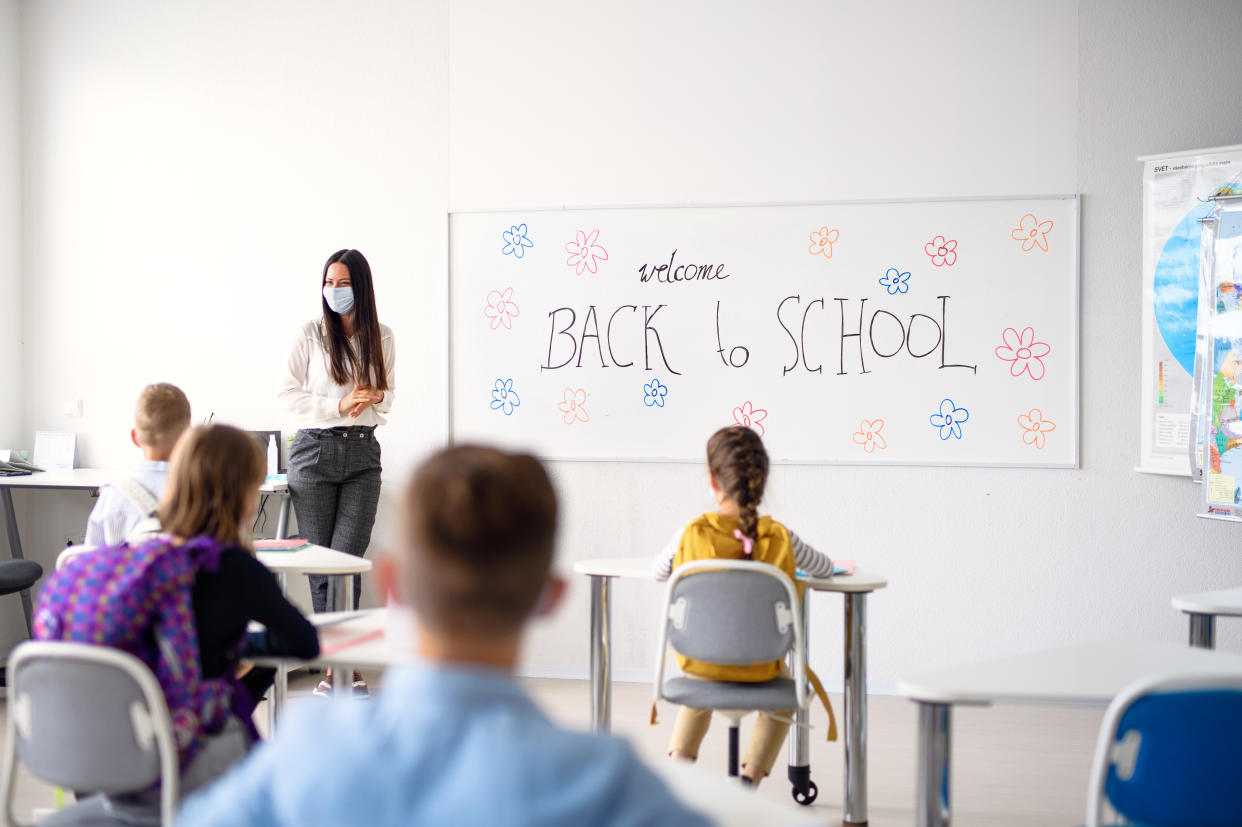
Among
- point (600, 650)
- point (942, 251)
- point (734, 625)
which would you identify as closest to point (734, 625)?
point (734, 625)

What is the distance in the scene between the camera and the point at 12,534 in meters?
4.43

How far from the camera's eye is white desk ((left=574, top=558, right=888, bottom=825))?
279cm

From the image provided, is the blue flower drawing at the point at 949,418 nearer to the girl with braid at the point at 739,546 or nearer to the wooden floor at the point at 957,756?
the wooden floor at the point at 957,756

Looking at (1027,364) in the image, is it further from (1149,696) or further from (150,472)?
(150,472)

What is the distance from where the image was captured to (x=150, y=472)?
8.00ft

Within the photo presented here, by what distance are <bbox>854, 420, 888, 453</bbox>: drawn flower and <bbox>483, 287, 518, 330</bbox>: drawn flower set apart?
1.45 metres

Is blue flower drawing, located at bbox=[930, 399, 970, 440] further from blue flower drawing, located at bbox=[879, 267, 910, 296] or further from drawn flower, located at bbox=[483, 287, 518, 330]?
drawn flower, located at bbox=[483, 287, 518, 330]

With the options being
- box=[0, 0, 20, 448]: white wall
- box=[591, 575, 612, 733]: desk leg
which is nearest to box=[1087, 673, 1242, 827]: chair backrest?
box=[591, 575, 612, 733]: desk leg

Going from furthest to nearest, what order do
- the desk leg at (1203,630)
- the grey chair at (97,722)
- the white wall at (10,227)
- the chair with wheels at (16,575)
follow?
the white wall at (10,227), the chair with wheels at (16,575), the desk leg at (1203,630), the grey chair at (97,722)

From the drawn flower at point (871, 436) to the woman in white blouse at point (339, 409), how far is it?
179 cm

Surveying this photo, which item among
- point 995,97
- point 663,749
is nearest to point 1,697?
point 663,749

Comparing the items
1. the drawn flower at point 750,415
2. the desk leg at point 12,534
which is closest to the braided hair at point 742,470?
the drawn flower at point 750,415

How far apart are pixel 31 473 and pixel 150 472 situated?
95.9 inches

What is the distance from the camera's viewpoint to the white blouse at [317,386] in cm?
386
